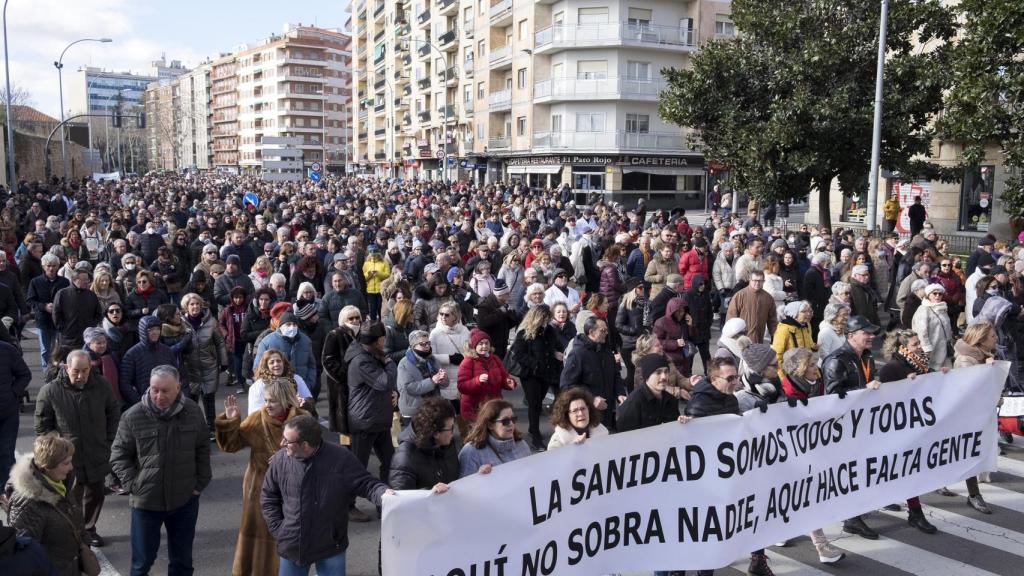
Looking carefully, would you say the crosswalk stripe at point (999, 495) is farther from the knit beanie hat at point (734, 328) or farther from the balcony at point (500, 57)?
the balcony at point (500, 57)

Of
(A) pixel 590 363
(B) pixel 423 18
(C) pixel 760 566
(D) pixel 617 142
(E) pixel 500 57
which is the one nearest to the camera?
(C) pixel 760 566

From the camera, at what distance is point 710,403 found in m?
5.69

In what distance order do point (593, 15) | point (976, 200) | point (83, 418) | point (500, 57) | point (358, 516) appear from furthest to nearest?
1. point (500, 57)
2. point (593, 15)
3. point (976, 200)
4. point (358, 516)
5. point (83, 418)

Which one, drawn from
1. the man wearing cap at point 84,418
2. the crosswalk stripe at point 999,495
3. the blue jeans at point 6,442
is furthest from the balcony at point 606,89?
the man wearing cap at point 84,418

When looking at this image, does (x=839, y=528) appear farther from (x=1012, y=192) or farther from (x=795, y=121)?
(x=795, y=121)

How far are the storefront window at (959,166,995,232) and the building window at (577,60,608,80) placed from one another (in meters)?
19.5

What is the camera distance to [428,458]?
191 inches

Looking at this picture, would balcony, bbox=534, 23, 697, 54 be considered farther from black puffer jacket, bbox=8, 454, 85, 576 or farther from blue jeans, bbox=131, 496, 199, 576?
black puffer jacket, bbox=8, 454, 85, 576

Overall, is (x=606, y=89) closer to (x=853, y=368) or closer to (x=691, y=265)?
(x=691, y=265)

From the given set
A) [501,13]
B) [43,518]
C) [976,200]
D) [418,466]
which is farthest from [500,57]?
[43,518]

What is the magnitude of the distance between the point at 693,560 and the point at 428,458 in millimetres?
Result: 1783

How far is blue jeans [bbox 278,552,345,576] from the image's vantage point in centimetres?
477

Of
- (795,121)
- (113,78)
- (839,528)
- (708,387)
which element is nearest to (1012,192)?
(795,121)

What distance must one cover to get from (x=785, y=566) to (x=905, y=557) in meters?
0.89
